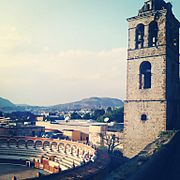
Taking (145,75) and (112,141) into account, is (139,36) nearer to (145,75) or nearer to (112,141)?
(145,75)

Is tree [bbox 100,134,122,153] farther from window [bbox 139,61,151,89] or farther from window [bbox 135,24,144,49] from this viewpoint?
window [bbox 135,24,144,49]

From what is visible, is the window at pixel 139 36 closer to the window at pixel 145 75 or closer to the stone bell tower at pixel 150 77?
the stone bell tower at pixel 150 77

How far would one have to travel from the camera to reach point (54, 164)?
28078mm

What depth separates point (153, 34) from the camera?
2252 centimetres

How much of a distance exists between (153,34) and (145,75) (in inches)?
141

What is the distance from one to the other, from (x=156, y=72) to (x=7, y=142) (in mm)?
24572

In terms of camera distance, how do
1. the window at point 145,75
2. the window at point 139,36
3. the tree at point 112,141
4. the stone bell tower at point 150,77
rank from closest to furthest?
the stone bell tower at point 150,77
the window at point 145,75
the window at point 139,36
the tree at point 112,141

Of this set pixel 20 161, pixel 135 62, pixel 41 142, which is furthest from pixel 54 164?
pixel 135 62

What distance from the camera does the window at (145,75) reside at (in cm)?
2222

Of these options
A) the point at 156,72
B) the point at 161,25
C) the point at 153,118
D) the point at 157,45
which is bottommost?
the point at 153,118

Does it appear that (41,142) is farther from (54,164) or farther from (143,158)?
(143,158)

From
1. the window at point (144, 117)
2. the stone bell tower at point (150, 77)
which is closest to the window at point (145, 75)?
the stone bell tower at point (150, 77)

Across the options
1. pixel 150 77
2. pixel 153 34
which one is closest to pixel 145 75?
pixel 150 77

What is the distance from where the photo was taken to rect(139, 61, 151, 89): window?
2222 centimetres
